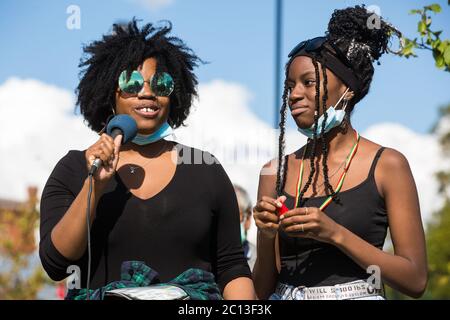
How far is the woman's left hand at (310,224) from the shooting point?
394 cm

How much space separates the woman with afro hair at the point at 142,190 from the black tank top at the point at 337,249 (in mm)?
269

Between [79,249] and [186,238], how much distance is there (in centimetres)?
54

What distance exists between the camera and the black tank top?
4230 millimetres

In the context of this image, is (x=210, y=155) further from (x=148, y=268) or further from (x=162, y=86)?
(x=148, y=268)

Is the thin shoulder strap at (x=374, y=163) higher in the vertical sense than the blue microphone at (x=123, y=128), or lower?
lower

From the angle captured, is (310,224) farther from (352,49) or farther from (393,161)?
(352,49)

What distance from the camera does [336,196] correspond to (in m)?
4.34

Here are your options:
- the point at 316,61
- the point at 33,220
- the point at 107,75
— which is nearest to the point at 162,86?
the point at 107,75

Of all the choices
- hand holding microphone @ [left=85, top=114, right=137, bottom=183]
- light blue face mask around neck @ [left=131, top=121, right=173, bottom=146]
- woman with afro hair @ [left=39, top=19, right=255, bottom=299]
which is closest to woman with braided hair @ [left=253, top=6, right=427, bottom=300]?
woman with afro hair @ [left=39, top=19, right=255, bottom=299]

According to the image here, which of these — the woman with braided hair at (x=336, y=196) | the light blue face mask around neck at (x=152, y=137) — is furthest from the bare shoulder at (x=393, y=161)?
the light blue face mask around neck at (x=152, y=137)

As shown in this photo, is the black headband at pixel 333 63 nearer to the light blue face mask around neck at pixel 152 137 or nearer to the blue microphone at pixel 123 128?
the light blue face mask around neck at pixel 152 137

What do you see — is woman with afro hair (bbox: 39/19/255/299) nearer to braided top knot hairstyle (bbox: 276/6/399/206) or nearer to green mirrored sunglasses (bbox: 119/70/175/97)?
green mirrored sunglasses (bbox: 119/70/175/97)

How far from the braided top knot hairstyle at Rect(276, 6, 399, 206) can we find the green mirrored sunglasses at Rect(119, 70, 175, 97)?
62cm

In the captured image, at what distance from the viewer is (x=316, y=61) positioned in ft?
14.6
